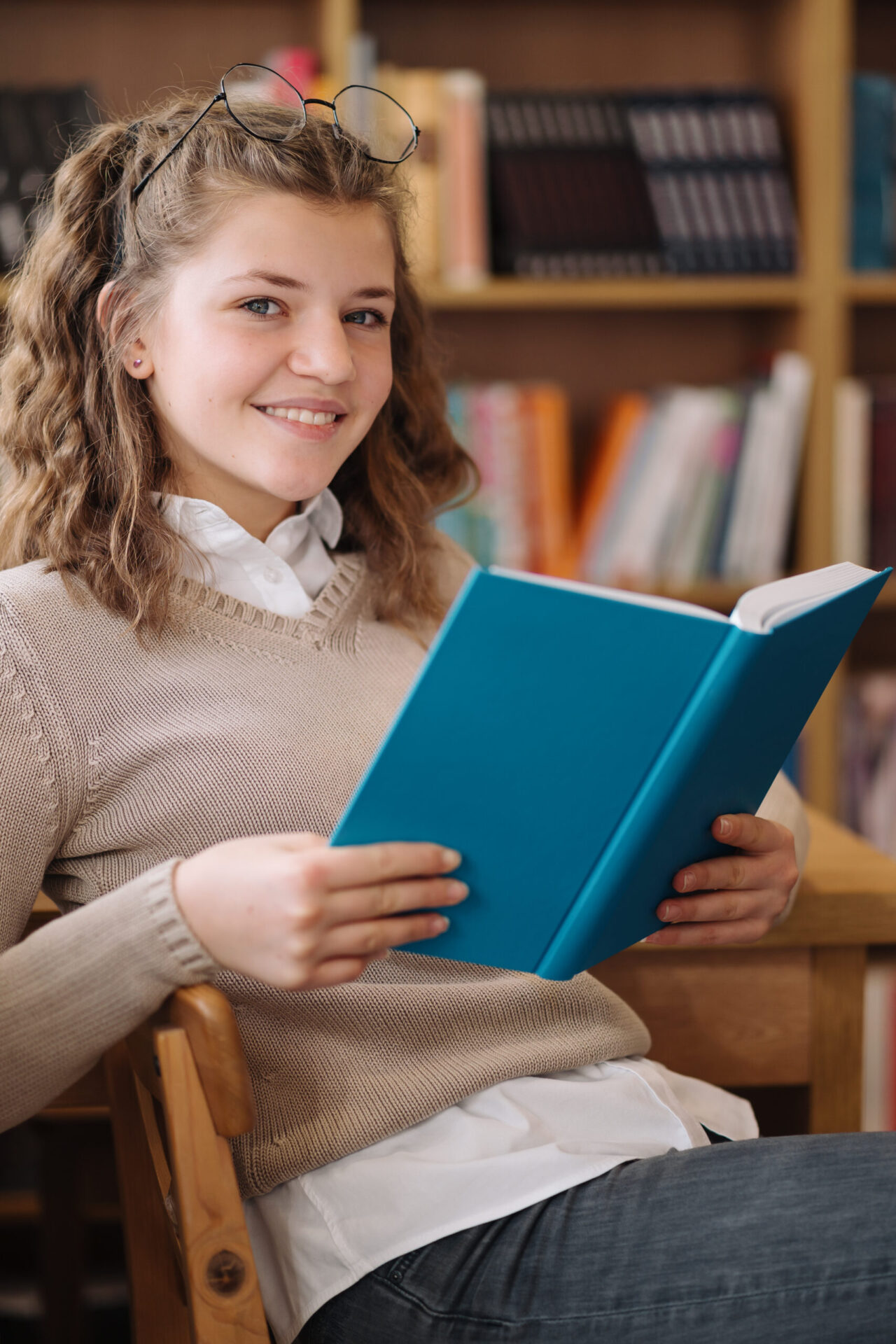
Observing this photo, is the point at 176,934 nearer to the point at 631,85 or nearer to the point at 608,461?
the point at 608,461

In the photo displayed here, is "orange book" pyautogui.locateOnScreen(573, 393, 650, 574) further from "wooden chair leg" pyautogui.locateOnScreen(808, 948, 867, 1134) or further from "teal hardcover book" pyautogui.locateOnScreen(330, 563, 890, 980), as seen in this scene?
"teal hardcover book" pyautogui.locateOnScreen(330, 563, 890, 980)

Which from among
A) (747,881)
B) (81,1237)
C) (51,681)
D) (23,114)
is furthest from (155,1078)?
(23,114)

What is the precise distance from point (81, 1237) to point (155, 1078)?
864mm

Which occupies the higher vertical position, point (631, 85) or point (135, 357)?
point (631, 85)

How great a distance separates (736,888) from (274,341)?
0.51 metres

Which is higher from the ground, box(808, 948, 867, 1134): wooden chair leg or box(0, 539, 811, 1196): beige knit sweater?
box(0, 539, 811, 1196): beige knit sweater

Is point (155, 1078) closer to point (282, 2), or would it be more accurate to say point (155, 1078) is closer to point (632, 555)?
point (632, 555)

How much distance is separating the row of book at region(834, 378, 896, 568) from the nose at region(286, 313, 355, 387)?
4.15 ft

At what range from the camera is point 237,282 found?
3.06ft

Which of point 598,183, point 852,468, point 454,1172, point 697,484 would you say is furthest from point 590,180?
point 454,1172

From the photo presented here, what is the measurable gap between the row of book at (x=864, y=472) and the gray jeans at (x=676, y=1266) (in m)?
1.38

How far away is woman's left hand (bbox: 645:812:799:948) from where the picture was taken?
0.86m

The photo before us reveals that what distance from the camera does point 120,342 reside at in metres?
1.02

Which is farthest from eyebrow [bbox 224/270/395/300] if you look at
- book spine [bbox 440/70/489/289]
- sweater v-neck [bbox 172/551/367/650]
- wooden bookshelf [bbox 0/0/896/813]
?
book spine [bbox 440/70/489/289]
